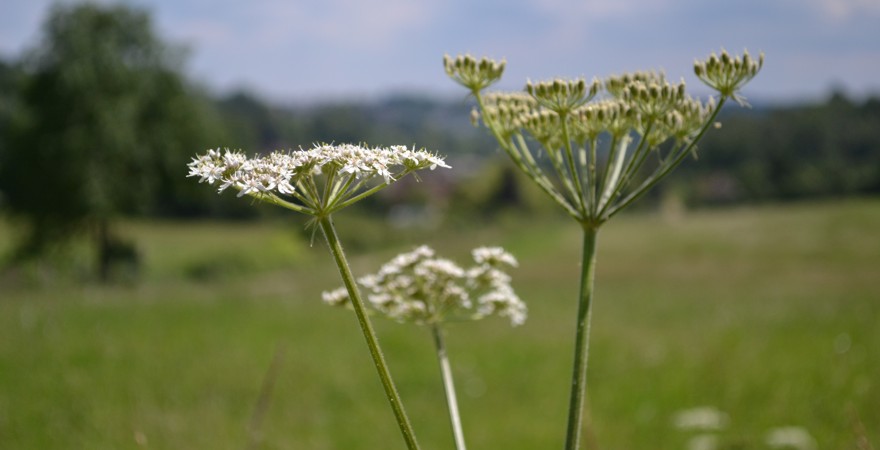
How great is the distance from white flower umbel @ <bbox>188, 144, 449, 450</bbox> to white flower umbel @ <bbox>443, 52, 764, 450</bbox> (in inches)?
21.8

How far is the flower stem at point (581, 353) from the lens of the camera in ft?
6.46

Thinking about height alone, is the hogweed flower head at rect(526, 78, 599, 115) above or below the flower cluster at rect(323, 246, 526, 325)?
above

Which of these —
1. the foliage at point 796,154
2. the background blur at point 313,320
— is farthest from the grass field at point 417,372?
the foliage at point 796,154

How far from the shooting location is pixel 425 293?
9.58 feet

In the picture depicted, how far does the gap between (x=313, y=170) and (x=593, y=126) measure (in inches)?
46.8

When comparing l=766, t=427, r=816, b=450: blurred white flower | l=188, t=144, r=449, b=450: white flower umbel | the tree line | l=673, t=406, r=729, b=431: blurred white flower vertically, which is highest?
the tree line

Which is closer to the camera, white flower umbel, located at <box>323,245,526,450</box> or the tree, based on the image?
white flower umbel, located at <box>323,245,526,450</box>

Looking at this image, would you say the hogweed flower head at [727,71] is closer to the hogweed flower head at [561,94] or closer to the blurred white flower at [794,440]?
the hogweed flower head at [561,94]

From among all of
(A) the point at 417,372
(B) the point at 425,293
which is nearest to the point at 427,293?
(B) the point at 425,293

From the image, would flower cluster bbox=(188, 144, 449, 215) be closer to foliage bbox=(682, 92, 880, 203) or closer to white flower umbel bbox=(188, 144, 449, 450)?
white flower umbel bbox=(188, 144, 449, 450)

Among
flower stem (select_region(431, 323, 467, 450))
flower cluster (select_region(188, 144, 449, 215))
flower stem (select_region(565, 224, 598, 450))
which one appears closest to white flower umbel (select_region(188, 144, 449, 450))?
flower cluster (select_region(188, 144, 449, 215))

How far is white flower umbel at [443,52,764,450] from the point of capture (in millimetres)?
2379

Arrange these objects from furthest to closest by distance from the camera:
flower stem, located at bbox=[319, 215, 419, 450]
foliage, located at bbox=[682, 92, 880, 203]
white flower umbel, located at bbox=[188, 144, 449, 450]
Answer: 1. foliage, located at bbox=[682, 92, 880, 203]
2. white flower umbel, located at bbox=[188, 144, 449, 450]
3. flower stem, located at bbox=[319, 215, 419, 450]

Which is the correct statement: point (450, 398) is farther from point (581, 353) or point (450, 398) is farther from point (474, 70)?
point (474, 70)
